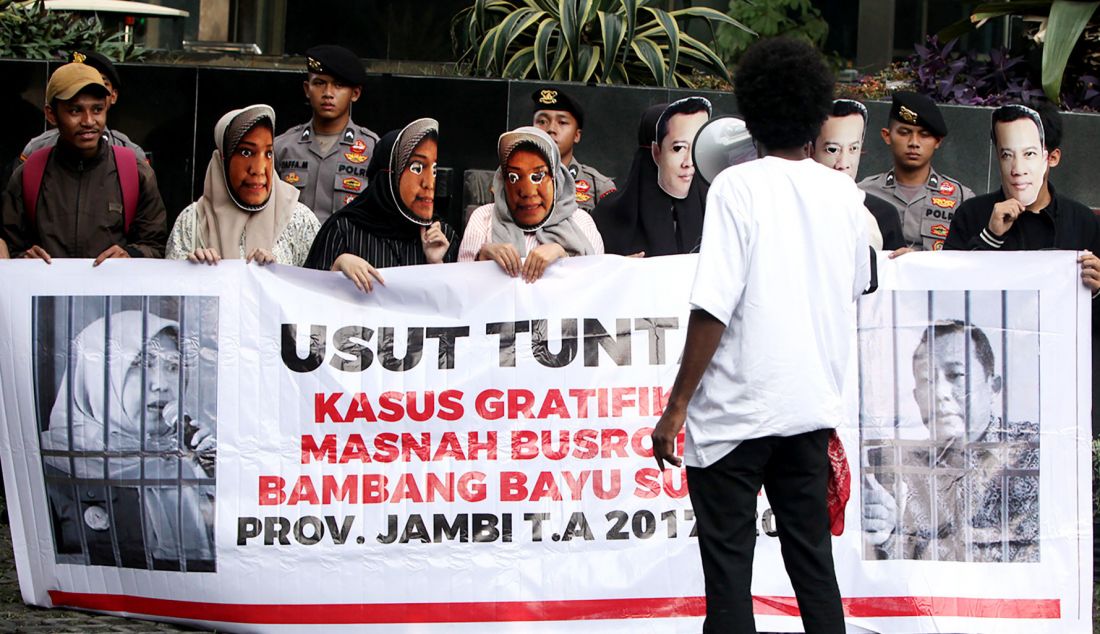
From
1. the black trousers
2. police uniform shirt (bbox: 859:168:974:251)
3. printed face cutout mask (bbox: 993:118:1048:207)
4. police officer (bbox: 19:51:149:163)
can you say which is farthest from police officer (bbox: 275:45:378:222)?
the black trousers

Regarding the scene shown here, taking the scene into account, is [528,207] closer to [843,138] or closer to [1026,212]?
[843,138]

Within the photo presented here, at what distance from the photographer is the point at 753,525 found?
4.49 meters

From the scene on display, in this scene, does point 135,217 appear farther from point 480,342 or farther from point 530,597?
point 530,597

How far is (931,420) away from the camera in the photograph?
584cm

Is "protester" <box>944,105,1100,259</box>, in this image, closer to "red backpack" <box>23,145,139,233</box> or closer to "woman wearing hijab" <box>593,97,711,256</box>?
"woman wearing hijab" <box>593,97,711,256</box>

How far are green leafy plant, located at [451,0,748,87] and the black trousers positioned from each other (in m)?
6.11

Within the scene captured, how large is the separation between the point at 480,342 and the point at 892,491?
1.52m

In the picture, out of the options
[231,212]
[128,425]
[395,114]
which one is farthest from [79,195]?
[395,114]

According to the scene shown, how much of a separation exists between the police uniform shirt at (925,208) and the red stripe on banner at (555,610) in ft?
7.29

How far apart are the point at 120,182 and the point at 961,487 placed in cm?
351

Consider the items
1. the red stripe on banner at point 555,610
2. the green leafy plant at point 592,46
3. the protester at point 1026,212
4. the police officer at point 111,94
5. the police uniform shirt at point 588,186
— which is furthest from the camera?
the green leafy plant at point 592,46

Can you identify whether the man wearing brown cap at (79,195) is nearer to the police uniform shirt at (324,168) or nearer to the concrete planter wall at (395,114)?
the police uniform shirt at (324,168)

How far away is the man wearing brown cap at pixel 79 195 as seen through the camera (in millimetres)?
6719

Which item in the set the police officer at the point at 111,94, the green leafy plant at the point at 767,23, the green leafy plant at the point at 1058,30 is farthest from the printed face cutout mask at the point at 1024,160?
the green leafy plant at the point at 767,23
